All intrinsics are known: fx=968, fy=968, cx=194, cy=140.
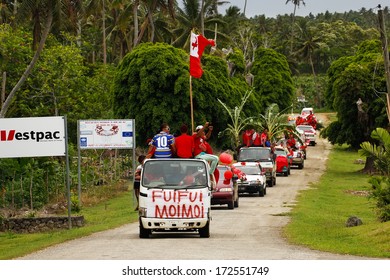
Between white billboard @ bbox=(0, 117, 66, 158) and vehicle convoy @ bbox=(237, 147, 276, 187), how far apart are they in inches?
946

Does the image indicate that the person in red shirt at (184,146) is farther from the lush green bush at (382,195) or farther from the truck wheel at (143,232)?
the lush green bush at (382,195)

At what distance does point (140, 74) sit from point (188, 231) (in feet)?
108

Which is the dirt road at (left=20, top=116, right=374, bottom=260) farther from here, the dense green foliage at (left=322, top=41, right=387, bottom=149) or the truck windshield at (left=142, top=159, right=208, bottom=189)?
the dense green foliage at (left=322, top=41, right=387, bottom=149)

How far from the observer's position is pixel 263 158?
1897 inches

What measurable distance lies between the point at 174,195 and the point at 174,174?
57cm

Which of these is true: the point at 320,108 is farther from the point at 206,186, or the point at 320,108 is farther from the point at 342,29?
the point at 206,186

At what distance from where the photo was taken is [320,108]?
127812mm

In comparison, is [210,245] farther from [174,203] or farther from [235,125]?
[235,125]

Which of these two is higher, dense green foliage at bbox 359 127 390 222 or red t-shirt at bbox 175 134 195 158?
red t-shirt at bbox 175 134 195 158

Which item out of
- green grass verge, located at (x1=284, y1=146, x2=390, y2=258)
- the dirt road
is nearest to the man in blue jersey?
the dirt road

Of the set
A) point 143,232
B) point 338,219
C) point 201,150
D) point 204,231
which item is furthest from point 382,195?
point 143,232

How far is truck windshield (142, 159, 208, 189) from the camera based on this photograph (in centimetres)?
2088

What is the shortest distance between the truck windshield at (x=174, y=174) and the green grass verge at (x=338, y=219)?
8.27ft

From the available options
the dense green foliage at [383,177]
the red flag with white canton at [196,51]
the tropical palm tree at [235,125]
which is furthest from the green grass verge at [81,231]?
the tropical palm tree at [235,125]
